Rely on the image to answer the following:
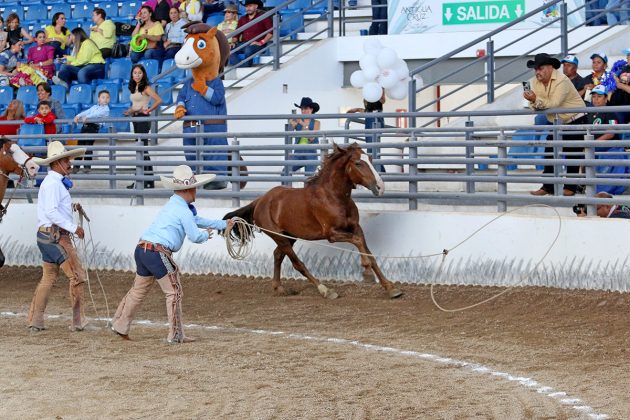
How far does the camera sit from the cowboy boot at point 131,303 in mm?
11141

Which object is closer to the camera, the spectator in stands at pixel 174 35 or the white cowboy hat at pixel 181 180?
the white cowboy hat at pixel 181 180

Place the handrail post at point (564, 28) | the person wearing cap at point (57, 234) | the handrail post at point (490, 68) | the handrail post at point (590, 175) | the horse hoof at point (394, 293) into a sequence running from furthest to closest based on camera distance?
the handrail post at point (564, 28) → the handrail post at point (490, 68) → the horse hoof at point (394, 293) → the handrail post at point (590, 175) → the person wearing cap at point (57, 234)

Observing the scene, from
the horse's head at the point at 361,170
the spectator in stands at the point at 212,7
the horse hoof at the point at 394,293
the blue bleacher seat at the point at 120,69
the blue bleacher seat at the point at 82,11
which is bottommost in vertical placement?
the horse hoof at the point at 394,293

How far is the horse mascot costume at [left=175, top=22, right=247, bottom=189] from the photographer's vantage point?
1691cm

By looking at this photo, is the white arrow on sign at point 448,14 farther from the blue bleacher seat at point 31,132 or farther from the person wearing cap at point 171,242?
the person wearing cap at point 171,242

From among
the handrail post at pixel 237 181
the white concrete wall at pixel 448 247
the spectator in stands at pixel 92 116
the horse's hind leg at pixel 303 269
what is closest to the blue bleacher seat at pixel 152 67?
the spectator in stands at pixel 92 116

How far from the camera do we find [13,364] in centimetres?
1017

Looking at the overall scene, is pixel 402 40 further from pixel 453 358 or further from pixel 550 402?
pixel 550 402

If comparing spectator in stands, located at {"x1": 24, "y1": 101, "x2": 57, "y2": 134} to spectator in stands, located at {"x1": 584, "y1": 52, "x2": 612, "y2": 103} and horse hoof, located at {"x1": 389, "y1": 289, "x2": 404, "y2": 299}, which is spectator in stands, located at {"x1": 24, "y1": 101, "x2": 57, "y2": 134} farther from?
spectator in stands, located at {"x1": 584, "y1": 52, "x2": 612, "y2": 103}

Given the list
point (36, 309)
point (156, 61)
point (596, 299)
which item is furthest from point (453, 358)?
point (156, 61)

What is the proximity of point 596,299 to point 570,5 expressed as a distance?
23.0 feet

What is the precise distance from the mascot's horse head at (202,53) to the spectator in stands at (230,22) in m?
2.64

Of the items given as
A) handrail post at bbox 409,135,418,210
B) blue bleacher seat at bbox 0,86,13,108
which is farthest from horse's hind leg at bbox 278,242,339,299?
blue bleacher seat at bbox 0,86,13,108

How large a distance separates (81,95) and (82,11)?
3.72 meters
